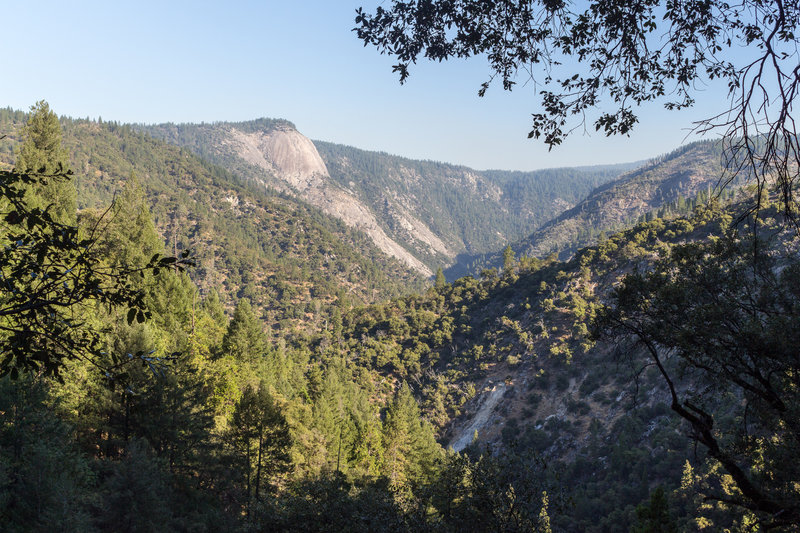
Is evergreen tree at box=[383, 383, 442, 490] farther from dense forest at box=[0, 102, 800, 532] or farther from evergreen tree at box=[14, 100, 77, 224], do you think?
evergreen tree at box=[14, 100, 77, 224]

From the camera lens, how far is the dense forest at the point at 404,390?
6.63 metres

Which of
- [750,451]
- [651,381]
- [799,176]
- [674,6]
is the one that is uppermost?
[674,6]

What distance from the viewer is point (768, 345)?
8.83 metres

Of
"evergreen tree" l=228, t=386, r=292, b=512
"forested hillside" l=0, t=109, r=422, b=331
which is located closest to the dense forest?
"evergreen tree" l=228, t=386, r=292, b=512

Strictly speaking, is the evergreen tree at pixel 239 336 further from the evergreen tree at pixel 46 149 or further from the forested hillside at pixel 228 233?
the forested hillside at pixel 228 233

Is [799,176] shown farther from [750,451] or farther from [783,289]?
[783,289]

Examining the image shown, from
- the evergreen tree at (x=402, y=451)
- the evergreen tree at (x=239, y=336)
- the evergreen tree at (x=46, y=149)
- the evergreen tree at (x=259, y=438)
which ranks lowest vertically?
the evergreen tree at (x=402, y=451)

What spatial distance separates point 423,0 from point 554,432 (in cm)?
5089

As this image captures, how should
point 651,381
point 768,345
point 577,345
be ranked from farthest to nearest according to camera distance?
point 577,345
point 651,381
point 768,345

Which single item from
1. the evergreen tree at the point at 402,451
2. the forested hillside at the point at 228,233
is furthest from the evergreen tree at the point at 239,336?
the forested hillside at the point at 228,233

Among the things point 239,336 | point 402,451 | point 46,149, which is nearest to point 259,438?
point 239,336

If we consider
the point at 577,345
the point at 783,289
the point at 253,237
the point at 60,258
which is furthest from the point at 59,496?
the point at 253,237

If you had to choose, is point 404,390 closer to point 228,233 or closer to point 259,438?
point 259,438

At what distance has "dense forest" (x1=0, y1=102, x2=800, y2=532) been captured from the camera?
663 centimetres
